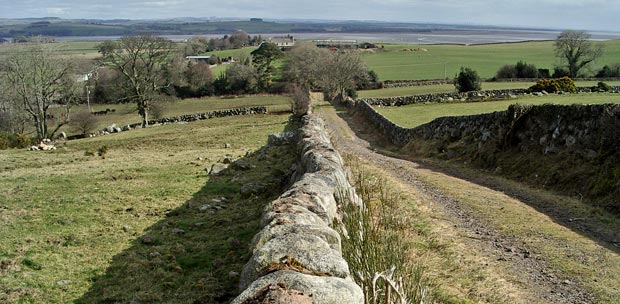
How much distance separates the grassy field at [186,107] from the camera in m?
61.7

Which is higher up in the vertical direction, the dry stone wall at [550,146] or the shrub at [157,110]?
the dry stone wall at [550,146]

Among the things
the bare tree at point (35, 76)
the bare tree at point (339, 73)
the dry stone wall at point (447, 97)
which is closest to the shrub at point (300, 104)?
the dry stone wall at point (447, 97)

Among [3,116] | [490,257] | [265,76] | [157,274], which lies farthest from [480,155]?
[265,76]

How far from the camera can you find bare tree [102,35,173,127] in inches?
2021

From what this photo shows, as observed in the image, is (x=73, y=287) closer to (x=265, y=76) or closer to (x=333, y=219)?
(x=333, y=219)

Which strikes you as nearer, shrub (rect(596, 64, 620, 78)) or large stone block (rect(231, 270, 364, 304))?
large stone block (rect(231, 270, 364, 304))

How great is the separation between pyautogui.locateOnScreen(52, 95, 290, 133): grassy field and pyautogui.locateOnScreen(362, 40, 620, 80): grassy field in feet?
92.5

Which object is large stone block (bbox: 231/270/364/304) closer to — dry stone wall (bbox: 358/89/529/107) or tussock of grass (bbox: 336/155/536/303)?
tussock of grass (bbox: 336/155/536/303)

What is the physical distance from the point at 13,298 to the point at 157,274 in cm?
215

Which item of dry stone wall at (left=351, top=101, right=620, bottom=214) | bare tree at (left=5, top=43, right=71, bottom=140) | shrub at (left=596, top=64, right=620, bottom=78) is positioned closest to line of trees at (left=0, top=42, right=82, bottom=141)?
bare tree at (left=5, top=43, right=71, bottom=140)

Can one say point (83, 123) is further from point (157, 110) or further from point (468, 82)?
point (468, 82)

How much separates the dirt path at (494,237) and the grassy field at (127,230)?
4204 millimetres

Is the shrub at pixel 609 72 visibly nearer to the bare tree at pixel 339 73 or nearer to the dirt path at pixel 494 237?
the bare tree at pixel 339 73

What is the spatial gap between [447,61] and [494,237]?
111 metres
